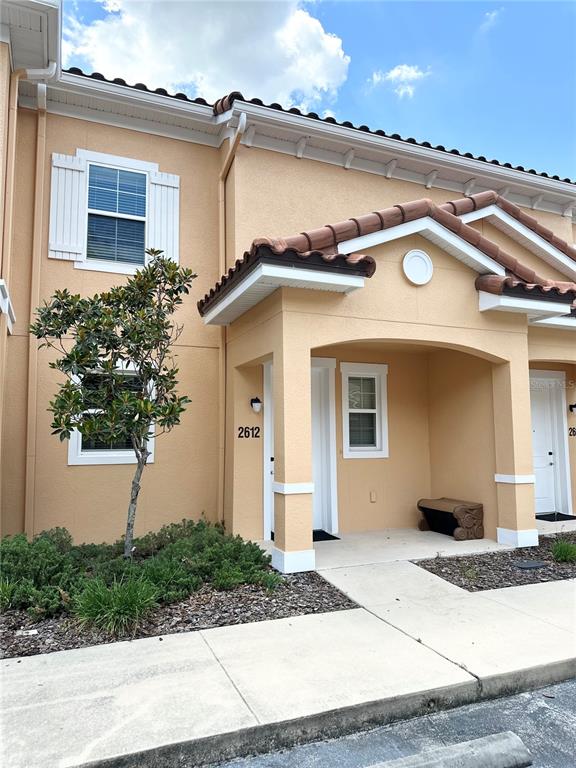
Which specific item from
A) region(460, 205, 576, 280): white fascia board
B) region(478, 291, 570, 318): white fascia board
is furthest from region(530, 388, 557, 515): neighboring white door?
region(478, 291, 570, 318): white fascia board

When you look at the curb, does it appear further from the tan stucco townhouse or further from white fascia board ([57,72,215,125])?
white fascia board ([57,72,215,125])

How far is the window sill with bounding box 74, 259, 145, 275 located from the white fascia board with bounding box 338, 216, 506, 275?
10.8ft

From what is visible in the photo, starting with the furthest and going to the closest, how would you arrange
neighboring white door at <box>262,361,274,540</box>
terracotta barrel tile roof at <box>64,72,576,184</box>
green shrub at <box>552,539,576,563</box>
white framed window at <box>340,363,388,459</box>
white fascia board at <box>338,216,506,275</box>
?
white framed window at <box>340,363,388,459</box>, neighboring white door at <box>262,361,274,540</box>, terracotta barrel tile roof at <box>64,72,576,184</box>, green shrub at <box>552,539,576,563</box>, white fascia board at <box>338,216,506,275</box>

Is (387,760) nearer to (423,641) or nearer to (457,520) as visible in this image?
(423,641)

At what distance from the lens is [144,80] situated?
7.87 m

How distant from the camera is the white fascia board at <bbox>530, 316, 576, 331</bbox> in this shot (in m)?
8.15

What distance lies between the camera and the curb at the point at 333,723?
2.84 m

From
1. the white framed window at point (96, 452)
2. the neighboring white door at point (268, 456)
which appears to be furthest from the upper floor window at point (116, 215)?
the neighboring white door at point (268, 456)

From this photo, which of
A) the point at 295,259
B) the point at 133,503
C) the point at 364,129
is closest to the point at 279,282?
the point at 295,259

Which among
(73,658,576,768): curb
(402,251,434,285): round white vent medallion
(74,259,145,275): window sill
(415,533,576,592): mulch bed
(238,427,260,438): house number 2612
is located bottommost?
(73,658,576,768): curb

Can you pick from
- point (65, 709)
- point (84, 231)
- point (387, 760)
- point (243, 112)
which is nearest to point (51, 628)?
point (65, 709)

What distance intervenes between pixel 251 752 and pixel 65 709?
123 cm

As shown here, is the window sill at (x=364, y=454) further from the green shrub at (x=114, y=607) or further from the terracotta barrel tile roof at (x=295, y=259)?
the green shrub at (x=114, y=607)

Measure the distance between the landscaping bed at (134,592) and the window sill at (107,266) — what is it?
12.4ft
